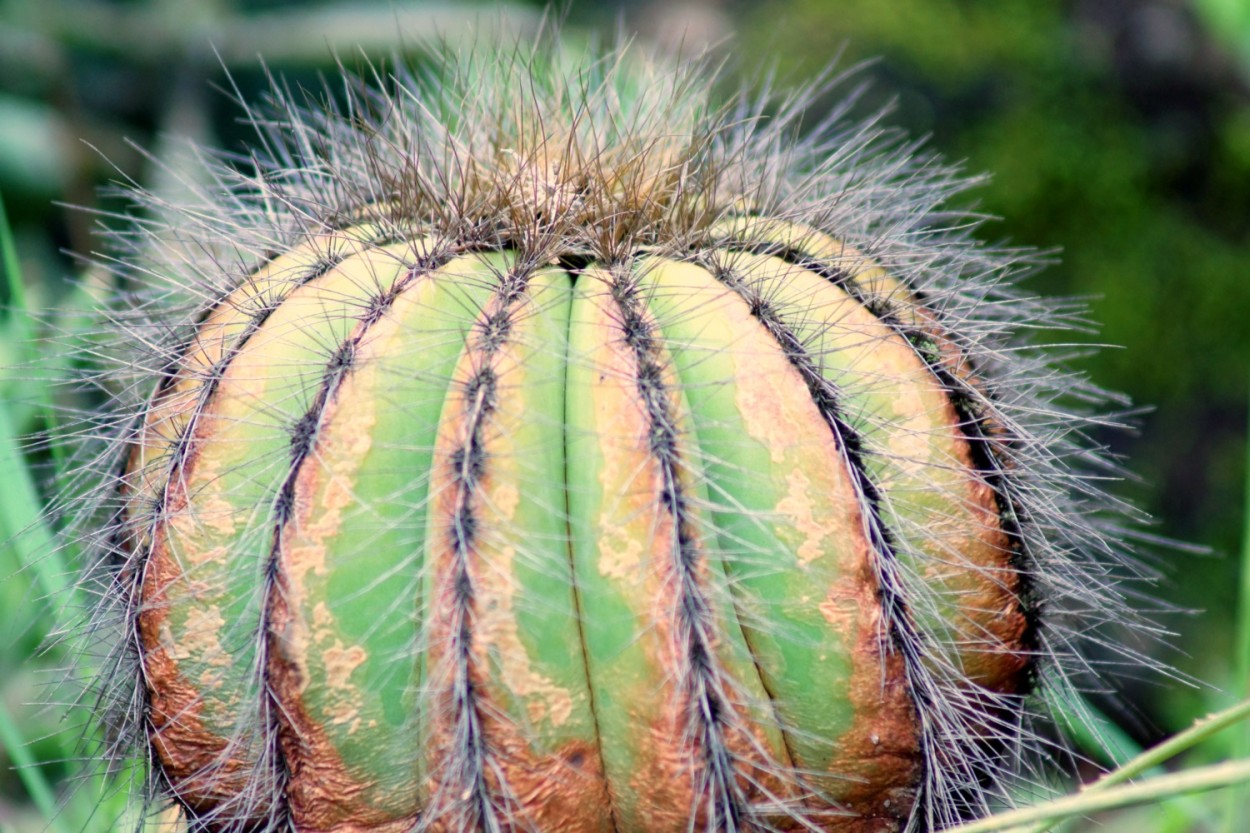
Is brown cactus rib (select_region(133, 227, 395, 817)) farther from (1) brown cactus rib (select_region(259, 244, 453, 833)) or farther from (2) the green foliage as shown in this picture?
(2) the green foliage

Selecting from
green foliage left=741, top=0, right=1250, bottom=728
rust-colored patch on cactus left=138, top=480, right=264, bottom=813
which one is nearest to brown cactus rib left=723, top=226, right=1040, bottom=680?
rust-colored patch on cactus left=138, top=480, right=264, bottom=813

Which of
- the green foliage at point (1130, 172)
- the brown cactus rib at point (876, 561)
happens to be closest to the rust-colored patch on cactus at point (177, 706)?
the brown cactus rib at point (876, 561)

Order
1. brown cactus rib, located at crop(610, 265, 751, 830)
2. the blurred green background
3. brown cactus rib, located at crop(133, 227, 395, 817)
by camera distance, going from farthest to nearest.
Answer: the blurred green background < brown cactus rib, located at crop(133, 227, 395, 817) < brown cactus rib, located at crop(610, 265, 751, 830)

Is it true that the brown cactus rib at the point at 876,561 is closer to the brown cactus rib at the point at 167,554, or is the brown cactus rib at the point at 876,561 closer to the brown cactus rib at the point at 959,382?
the brown cactus rib at the point at 959,382

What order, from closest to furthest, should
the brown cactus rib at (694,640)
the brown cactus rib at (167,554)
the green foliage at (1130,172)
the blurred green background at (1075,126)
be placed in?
the brown cactus rib at (694,640), the brown cactus rib at (167,554), the blurred green background at (1075,126), the green foliage at (1130,172)

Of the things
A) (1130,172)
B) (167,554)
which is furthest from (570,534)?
(1130,172)

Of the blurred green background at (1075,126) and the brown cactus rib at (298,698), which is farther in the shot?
the blurred green background at (1075,126)

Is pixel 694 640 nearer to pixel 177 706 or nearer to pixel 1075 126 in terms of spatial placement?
pixel 177 706

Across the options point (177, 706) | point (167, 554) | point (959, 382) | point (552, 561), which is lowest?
point (177, 706)
